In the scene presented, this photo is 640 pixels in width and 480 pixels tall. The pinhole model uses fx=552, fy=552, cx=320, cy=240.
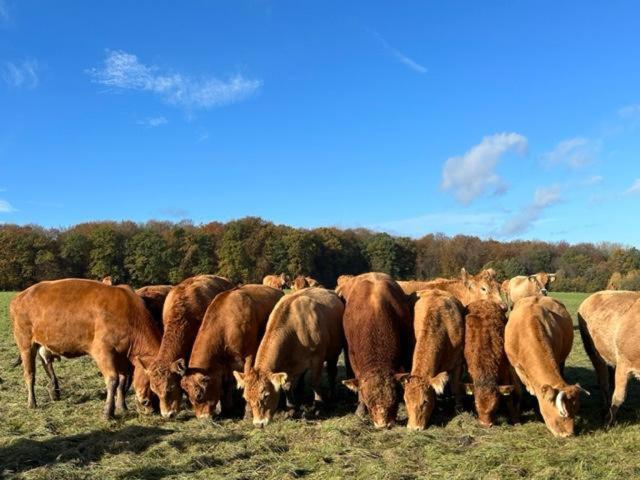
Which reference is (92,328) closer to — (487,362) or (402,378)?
(402,378)

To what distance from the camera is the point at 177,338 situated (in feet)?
31.8

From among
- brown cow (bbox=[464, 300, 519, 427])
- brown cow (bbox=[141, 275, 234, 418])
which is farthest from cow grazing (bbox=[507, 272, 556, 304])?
brown cow (bbox=[141, 275, 234, 418])

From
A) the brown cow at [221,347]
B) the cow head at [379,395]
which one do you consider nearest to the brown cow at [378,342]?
the cow head at [379,395]

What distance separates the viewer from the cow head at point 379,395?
8281 millimetres

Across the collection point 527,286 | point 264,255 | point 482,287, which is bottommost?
point 482,287

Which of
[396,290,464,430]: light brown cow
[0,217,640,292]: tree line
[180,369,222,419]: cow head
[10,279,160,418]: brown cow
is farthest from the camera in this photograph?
[0,217,640,292]: tree line

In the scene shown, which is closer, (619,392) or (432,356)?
(619,392)

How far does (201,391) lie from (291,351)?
1589 millimetres

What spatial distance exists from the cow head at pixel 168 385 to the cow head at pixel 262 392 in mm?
1136

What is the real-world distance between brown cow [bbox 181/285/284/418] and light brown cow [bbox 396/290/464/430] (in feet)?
9.39

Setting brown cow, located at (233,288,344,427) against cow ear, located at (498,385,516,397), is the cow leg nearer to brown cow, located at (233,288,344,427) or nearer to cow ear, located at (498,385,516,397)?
cow ear, located at (498,385,516,397)

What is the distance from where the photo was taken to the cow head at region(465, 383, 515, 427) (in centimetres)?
822

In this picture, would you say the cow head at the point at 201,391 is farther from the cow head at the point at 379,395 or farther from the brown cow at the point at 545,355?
the brown cow at the point at 545,355

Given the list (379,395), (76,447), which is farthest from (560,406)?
(76,447)
